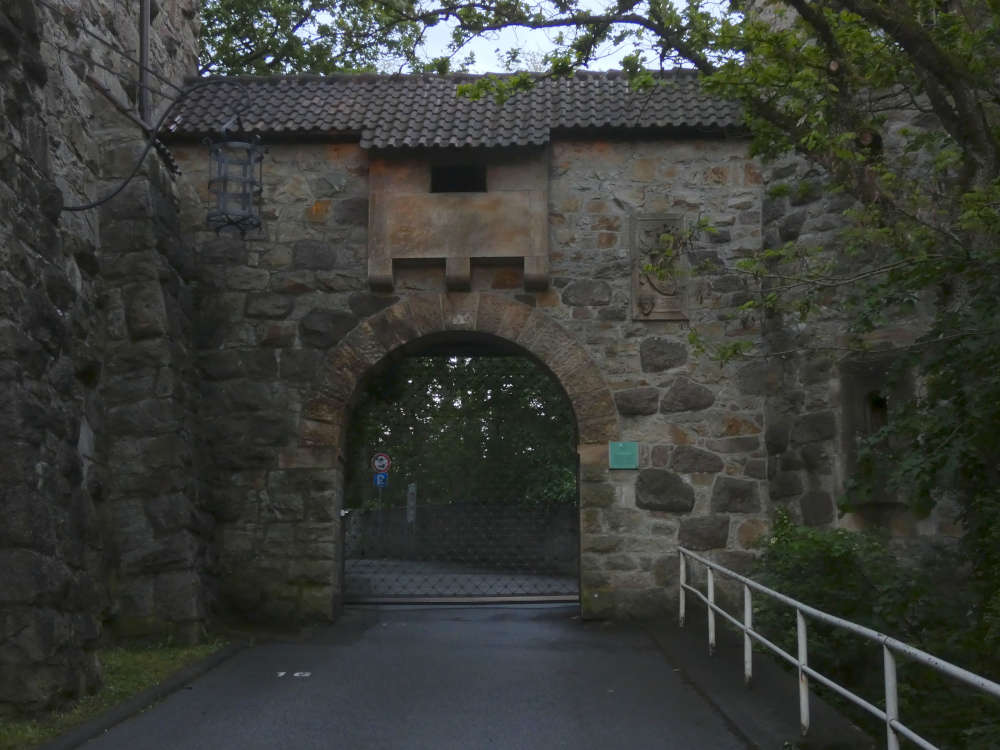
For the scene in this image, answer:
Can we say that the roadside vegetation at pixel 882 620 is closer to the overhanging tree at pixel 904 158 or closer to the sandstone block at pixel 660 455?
the overhanging tree at pixel 904 158

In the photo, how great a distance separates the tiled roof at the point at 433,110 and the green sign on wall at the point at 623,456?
2.77 meters

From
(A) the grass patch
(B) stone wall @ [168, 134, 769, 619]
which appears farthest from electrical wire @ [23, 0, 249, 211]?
(A) the grass patch

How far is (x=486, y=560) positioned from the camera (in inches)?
622

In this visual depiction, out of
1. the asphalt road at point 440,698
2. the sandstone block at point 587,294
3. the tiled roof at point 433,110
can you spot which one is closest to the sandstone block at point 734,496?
the asphalt road at point 440,698

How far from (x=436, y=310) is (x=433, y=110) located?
1964mm

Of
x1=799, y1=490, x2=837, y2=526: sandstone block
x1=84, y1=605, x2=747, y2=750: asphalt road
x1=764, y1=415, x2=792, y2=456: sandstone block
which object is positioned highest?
x1=764, y1=415, x2=792, y2=456: sandstone block

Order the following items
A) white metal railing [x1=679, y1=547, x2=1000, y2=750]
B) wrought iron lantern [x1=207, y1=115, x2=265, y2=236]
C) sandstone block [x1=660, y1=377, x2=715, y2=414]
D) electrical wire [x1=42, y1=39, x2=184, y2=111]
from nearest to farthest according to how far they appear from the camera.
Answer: white metal railing [x1=679, y1=547, x2=1000, y2=750]
electrical wire [x1=42, y1=39, x2=184, y2=111]
wrought iron lantern [x1=207, y1=115, x2=265, y2=236]
sandstone block [x1=660, y1=377, x2=715, y2=414]

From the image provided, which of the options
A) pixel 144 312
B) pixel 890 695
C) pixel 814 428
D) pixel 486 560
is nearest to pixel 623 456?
pixel 814 428

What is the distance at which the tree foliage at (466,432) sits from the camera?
13195 mm

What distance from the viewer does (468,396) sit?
1716cm

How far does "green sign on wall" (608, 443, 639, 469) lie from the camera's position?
1045 centimetres

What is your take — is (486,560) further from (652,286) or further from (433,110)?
(433,110)

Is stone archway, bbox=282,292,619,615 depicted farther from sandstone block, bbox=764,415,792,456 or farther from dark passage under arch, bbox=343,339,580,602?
sandstone block, bbox=764,415,792,456

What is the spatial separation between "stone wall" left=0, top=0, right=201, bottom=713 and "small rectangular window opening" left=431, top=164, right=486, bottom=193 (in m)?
2.52
